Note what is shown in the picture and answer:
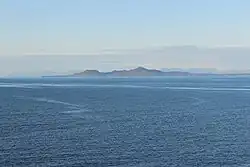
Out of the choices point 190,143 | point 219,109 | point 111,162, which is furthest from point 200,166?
point 219,109

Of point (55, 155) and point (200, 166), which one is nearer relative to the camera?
point (200, 166)

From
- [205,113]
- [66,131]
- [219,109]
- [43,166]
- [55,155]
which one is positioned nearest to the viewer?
[43,166]

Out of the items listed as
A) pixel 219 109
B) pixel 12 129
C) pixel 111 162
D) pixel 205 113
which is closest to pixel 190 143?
pixel 111 162

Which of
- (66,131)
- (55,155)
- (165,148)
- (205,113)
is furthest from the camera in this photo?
(205,113)

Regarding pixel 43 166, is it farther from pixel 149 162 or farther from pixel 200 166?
pixel 200 166

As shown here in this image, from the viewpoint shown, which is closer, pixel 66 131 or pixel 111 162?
pixel 111 162

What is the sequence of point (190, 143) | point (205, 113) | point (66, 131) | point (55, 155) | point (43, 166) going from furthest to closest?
point (205, 113) < point (66, 131) < point (190, 143) < point (55, 155) < point (43, 166)

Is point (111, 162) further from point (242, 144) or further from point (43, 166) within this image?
point (242, 144)

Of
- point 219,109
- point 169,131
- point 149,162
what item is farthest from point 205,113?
point 149,162
